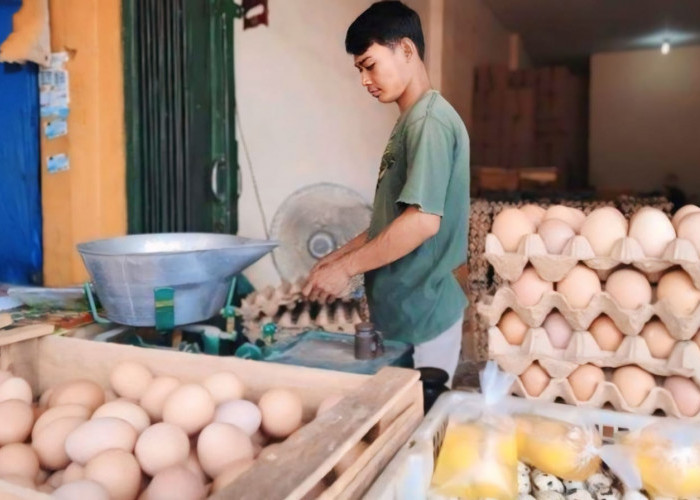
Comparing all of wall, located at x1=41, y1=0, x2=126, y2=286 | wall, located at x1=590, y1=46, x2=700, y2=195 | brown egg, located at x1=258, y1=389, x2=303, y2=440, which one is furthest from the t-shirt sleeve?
wall, located at x1=590, y1=46, x2=700, y2=195

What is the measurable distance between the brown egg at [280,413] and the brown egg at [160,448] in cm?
15

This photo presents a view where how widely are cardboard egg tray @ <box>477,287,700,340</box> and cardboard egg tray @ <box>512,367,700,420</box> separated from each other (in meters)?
0.10

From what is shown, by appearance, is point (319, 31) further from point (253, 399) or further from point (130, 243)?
point (253, 399)

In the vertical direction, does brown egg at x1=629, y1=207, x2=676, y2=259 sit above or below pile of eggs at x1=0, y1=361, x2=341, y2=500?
above

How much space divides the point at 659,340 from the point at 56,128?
241 cm

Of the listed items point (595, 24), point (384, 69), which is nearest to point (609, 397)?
point (384, 69)

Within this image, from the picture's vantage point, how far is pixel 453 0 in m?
5.09

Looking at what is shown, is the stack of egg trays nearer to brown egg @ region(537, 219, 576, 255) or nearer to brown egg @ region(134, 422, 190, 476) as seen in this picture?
brown egg @ region(537, 219, 576, 255)

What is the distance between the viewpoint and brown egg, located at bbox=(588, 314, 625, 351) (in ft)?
3.87

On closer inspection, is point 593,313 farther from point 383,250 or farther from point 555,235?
point 383,250

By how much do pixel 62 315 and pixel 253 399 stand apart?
2.64ft

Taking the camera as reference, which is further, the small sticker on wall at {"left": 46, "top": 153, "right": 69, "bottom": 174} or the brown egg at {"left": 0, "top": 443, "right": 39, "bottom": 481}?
the small sticker on wall at {"left": 46, "top": 153, "right": 69, "bottom": 174}

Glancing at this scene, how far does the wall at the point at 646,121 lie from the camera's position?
8.27 m

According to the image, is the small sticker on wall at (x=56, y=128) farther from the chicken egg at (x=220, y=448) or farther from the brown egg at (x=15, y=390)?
the chicken egg at (x=220, y=448)
